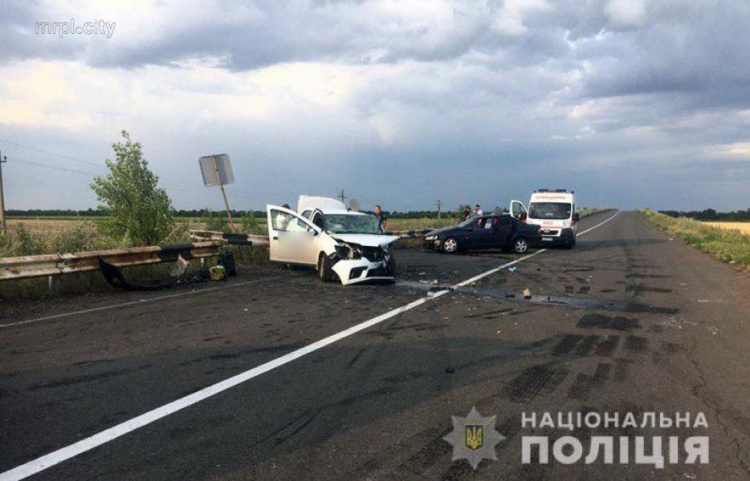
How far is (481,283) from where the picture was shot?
1233cm

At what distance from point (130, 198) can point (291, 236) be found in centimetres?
451

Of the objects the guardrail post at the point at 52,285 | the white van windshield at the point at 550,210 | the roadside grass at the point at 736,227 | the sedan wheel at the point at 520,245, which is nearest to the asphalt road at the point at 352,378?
the guardrail post at the point at 52,285

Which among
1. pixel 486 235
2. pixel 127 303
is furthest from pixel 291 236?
pixel 486 235

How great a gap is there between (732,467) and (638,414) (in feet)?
3.05

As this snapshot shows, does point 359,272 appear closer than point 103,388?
No

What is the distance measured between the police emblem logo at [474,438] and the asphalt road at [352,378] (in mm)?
88

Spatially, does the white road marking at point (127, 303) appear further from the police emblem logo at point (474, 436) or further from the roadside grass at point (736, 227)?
the roadside grass at point (736, 227)

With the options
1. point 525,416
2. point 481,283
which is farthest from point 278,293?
point 525,416

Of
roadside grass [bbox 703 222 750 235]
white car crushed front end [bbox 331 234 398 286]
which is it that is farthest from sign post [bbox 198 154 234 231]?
roadside grass [bbox 703 222 750 235]

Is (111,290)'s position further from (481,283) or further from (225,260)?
(481,283)

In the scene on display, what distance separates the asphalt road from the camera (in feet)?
11.8

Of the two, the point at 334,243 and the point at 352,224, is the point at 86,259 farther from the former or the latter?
the point at 352,224

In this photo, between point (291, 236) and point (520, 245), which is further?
point (520, 245)

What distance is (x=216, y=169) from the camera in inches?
653
